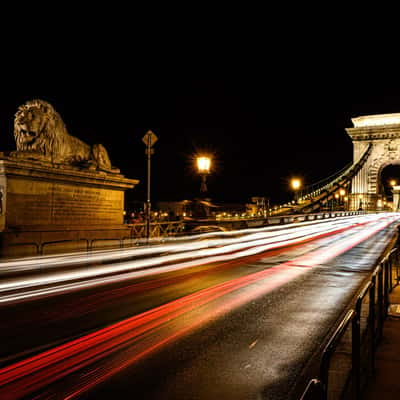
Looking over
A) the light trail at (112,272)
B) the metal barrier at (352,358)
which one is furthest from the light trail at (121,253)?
the metal barrier at (352,358)

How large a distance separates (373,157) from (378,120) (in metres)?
10.9

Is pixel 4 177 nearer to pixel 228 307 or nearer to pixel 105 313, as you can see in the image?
pixel 105 313

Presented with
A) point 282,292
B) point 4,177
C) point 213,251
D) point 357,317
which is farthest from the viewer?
point 213,251

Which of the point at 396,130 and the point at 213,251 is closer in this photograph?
the point at 213,251

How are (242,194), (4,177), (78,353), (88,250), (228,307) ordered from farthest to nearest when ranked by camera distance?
1. (242,194)
2. (88,250)
3. (4,177)
4. (228,307)
5. (78,353)

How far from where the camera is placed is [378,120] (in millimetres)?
92250

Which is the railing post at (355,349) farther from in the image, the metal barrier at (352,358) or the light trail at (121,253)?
the light trail at (121,253)

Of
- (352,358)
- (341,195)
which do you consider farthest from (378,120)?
(352,358)

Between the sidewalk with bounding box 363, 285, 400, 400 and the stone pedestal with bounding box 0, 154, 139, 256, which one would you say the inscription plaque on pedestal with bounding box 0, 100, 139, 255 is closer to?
the stone pedestal with bounding box 0, 154, 139, 256

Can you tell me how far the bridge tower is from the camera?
3302 inches

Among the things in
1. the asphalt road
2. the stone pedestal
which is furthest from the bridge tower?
the asphalt road

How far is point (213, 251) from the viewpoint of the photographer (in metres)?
15.4

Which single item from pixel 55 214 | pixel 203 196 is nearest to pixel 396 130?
pixel 203 196

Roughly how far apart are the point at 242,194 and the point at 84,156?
86.3 m
